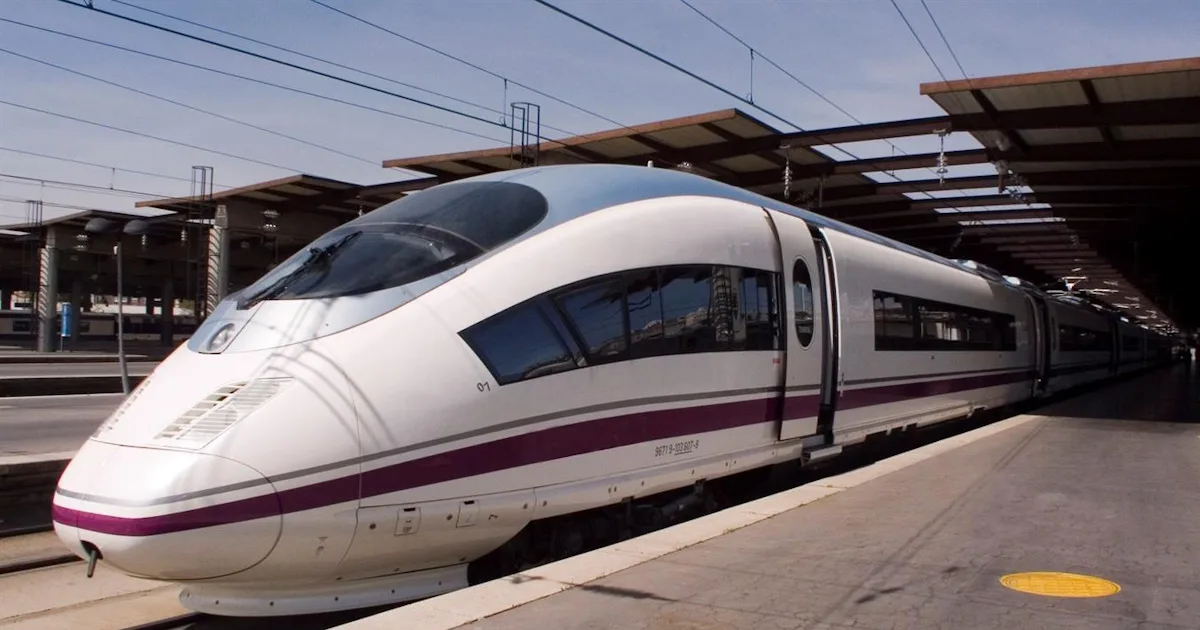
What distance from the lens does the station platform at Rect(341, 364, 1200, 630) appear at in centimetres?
534

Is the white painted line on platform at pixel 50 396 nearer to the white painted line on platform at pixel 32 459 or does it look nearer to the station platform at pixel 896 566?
the white painted line on platform at pixel 32 459

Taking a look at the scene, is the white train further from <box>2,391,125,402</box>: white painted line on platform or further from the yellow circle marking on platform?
the yellow circle marking on platform

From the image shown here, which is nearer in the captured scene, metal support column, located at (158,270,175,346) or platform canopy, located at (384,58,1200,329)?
platform canopy, located at (384,58,1200,329)

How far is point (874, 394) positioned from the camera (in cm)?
1234

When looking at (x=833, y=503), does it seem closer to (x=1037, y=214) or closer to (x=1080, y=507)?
(x=1080, y=507)

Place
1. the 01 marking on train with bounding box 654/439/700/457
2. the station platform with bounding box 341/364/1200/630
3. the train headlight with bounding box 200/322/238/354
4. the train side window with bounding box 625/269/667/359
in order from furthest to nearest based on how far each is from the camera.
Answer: the 01 marking on train with bounding box 654/439/700/457 < the train side window with bounding box 625/269/667/359 < the train headlight with bounding box 200/322/238/354 < the station platform with bounding box 341/364/1200/630

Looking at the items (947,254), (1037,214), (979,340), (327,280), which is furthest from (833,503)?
(947,254)

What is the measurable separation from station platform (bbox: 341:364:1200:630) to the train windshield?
2141mm

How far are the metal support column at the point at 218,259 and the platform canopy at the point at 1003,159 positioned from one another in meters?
6.80

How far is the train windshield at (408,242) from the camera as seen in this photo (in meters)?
6.64

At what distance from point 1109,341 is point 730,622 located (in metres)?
35.4

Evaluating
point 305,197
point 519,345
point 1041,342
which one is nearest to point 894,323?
point 519,345

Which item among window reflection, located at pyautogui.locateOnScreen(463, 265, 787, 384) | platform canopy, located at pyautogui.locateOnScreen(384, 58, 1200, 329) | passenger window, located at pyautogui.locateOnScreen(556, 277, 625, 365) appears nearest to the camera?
window reflection, located at pyautogui.locateOnScreen(463, 265, 787, 384)

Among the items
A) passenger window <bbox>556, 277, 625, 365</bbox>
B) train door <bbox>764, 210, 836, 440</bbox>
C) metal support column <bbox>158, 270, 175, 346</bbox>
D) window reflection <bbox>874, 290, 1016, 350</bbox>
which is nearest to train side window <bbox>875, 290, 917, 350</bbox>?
window reflection <bbox>874, 290, 1016, 350</bbox>
